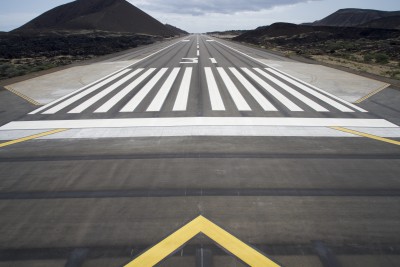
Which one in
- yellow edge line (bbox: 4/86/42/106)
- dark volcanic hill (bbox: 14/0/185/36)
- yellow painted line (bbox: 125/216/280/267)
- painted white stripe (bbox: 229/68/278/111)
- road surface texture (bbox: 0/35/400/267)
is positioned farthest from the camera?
dark volcanic hill (bbox: 14/0/185/36)

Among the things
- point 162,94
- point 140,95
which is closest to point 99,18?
point 140,95

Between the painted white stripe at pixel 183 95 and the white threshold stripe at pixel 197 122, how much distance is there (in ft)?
5.39

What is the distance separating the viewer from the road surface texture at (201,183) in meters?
5.24

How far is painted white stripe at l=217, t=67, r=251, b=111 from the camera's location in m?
13.9

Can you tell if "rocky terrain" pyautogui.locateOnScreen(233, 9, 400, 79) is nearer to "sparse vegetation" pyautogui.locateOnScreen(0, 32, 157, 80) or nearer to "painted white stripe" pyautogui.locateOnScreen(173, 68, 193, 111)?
"painted white stripe" pyautogui.locateOnScreen(173, 68, 193, 111)

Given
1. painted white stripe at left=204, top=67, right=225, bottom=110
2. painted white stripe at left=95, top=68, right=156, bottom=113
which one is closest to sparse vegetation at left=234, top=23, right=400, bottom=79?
painted white stripe at left=204, top=67, right=225, bottom=110

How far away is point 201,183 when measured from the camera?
7.32 m

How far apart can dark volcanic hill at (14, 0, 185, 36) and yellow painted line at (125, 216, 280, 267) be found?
13169 centimetres

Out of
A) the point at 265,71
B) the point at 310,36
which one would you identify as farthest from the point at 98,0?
the point at 265,71

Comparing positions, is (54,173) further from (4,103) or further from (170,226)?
(4,103)

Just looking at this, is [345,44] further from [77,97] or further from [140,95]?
[77,97]

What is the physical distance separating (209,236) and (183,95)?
11.5 m

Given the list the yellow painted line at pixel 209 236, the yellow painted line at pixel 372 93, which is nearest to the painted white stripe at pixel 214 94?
the yellow painted line at pixel 372 93

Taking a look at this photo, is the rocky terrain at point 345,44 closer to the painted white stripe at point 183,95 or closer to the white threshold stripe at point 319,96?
the white threshold stripe at point 319,96
